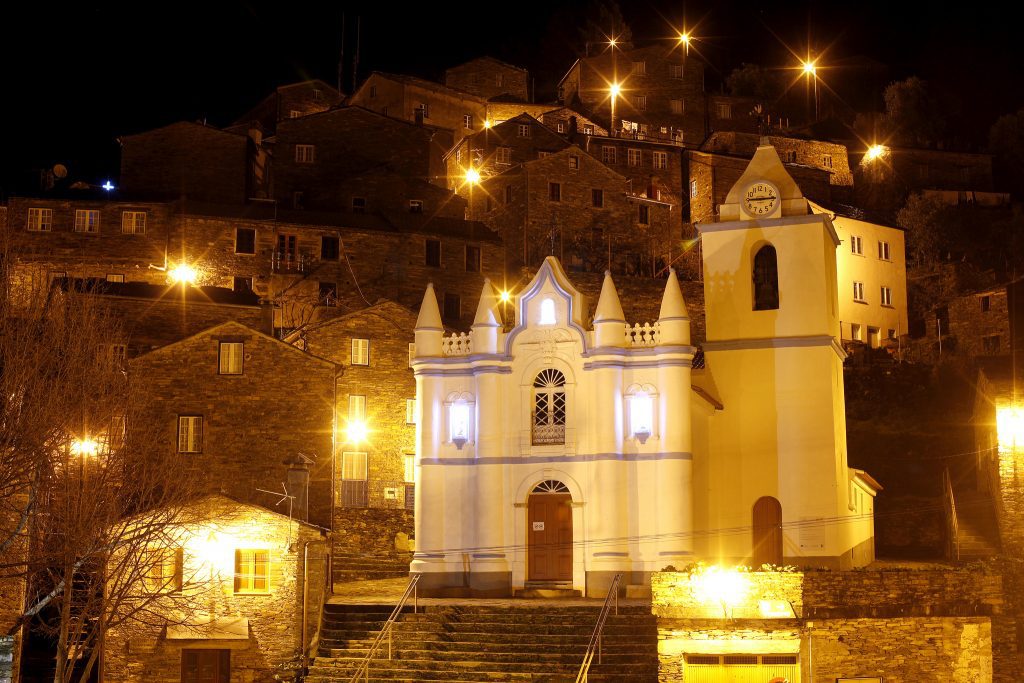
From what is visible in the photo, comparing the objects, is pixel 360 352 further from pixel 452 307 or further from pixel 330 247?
pixel 330 247

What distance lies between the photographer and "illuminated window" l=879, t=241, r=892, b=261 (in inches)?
2879

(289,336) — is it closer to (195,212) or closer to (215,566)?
(195,212)

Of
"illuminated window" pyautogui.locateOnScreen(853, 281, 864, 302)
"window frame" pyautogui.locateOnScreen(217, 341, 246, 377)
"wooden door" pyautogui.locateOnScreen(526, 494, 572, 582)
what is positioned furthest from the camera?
"illuminated window" pyautogui.locateOnScreen(853, 281, 864, 302)

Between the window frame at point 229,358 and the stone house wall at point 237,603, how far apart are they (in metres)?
8.57

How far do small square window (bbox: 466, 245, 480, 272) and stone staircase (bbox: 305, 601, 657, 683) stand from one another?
29.6m

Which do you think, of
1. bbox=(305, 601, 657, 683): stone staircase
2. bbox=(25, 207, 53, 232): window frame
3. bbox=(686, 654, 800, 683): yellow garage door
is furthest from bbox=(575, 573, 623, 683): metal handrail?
bbox=(25, 207, 53, 232): window frame

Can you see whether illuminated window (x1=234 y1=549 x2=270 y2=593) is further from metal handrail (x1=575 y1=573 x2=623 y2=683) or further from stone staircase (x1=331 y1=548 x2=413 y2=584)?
metal handrail (x1=575 y1=573 x2=623 y2=683)

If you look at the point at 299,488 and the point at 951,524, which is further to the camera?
the point at 299,488

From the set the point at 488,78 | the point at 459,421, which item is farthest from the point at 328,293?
the point at 488,78

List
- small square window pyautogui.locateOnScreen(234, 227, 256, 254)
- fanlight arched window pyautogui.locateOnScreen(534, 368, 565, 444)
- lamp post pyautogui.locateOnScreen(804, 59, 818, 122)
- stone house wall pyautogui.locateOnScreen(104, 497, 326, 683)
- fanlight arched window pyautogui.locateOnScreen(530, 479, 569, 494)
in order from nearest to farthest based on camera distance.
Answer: stone house wall pyautogui.locateOnScreen(104, 497, 326, 683)
fanlight arched window pyautogui.locateOnScreen(530, 479, 569, 494)
fanlight arched window pyautogui.locateOnScreen(534, 368, 565, 444)
small square window pyautogui.locateOnScreen(234, 227, 256, 254)
lamp post pyautogui.locateOnScreen(804, 59, 818, 122)

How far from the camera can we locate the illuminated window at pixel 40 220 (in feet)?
194

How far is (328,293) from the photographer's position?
198ft

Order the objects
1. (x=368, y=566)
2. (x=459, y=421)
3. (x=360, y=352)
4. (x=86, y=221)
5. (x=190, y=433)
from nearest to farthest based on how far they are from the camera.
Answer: (x=459, y=421), (x=368, y=566), (x=190, y=433), (x=360, y=352), (x=86, y=221)

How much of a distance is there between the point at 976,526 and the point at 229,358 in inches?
1016
